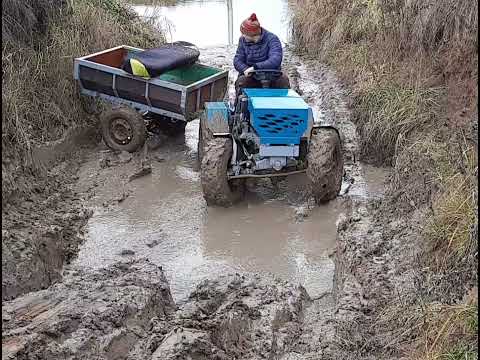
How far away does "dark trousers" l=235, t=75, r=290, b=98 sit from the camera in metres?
7.94

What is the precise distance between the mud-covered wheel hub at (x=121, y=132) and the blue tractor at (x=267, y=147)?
1.53 meters

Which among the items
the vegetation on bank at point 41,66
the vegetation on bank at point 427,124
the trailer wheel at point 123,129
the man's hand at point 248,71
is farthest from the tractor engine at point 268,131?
the vegetation on bank at point 41,66

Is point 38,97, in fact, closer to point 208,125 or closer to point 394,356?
point 208,125

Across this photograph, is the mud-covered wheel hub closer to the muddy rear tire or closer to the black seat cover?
the black seat cover

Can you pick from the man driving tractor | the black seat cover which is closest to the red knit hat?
the man driving tractor

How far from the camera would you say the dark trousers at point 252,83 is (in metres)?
7.94

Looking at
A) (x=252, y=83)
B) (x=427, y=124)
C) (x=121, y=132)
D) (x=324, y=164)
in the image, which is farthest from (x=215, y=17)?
(x=324, y=164)

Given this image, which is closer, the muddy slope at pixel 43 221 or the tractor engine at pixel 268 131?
the muddy slope at pixel 43 221

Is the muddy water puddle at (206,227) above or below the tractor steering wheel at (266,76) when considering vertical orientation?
below

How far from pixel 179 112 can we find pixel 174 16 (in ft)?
30.0

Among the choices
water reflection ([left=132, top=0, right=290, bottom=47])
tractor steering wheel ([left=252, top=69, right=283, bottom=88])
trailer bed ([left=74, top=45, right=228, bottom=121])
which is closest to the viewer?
tractor steering wheel ([left=252, top=69, right=283, bottom=88])

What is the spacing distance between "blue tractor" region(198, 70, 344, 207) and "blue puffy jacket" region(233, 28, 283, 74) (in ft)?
1.80

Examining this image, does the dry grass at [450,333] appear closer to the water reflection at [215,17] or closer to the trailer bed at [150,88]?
the trailer bed at [150,88]

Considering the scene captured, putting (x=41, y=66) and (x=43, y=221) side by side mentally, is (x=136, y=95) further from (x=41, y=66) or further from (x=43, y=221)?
(x=43, y=221)
